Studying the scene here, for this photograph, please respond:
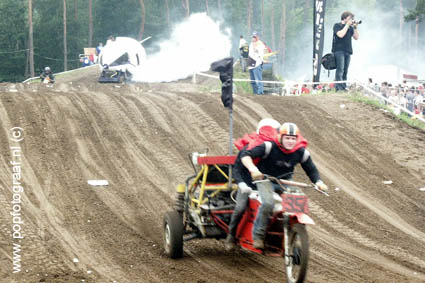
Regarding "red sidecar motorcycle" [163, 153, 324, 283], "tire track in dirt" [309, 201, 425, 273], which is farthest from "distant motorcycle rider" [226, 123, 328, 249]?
"tire track in dirt" [309, 201, 425, 273]

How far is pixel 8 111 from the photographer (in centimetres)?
1505

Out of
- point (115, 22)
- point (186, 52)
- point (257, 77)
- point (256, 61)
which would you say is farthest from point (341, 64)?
point (115, 22)

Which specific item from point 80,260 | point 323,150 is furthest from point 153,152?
point 80,260

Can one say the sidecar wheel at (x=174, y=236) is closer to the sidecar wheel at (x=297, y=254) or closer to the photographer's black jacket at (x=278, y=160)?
the photographer's black jacket at (x=278, y=160)

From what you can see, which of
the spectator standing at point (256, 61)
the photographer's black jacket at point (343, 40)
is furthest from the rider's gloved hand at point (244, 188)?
the spectator standing at point (256, 61)

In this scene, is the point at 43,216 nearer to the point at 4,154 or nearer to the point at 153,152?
the point at 4,154

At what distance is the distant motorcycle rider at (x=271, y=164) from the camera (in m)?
7.41

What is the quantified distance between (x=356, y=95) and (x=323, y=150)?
5.40 meters

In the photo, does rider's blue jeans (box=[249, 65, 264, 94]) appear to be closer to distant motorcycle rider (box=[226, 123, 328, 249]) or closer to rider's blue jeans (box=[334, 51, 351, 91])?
rider's blue jeans (box=[334, 51, 351, 91])

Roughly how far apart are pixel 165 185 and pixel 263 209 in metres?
5.16

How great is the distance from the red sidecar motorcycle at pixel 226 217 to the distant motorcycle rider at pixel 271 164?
120 millimetres

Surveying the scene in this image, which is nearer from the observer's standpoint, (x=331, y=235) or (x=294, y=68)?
(x=331, y=235)

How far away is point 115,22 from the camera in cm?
7494

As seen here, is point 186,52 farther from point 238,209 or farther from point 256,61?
point 238,209
